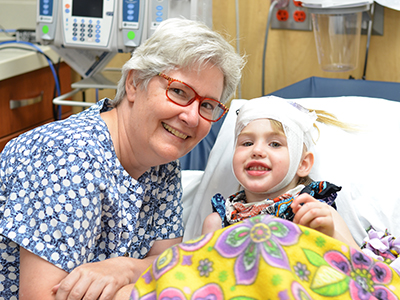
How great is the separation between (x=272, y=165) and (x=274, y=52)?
1.34 meters

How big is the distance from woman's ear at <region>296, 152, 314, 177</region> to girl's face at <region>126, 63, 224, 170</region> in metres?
0.43

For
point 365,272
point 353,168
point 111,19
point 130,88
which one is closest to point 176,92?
point 130,88

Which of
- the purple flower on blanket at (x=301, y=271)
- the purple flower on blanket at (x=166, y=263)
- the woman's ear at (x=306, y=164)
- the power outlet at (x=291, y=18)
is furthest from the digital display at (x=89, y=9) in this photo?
the purple flower on blanket at (x=301, y=271)

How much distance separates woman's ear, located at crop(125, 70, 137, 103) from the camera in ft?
4.00

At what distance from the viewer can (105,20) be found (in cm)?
214

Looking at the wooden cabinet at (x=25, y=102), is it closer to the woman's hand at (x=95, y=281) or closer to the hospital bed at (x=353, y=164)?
the hospital bed at (x=353, y=164)

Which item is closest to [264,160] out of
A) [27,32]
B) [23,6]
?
[27,32]

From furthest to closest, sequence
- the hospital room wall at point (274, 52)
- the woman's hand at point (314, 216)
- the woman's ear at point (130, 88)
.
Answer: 1. the hospital room wall at point (274, 52)
2. the woman's ear at point (130, 88)
3. the woman's hand at point (314, 216)

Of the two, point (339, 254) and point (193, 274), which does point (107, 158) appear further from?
point (339, 254)

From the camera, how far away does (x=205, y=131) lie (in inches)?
48.5

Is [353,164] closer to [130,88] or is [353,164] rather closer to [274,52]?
[130,88]

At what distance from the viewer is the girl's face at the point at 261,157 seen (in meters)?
1.35

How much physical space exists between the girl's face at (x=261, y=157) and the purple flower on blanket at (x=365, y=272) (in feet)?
1.56

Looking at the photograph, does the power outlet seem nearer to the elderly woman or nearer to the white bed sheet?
the white bed sheet
